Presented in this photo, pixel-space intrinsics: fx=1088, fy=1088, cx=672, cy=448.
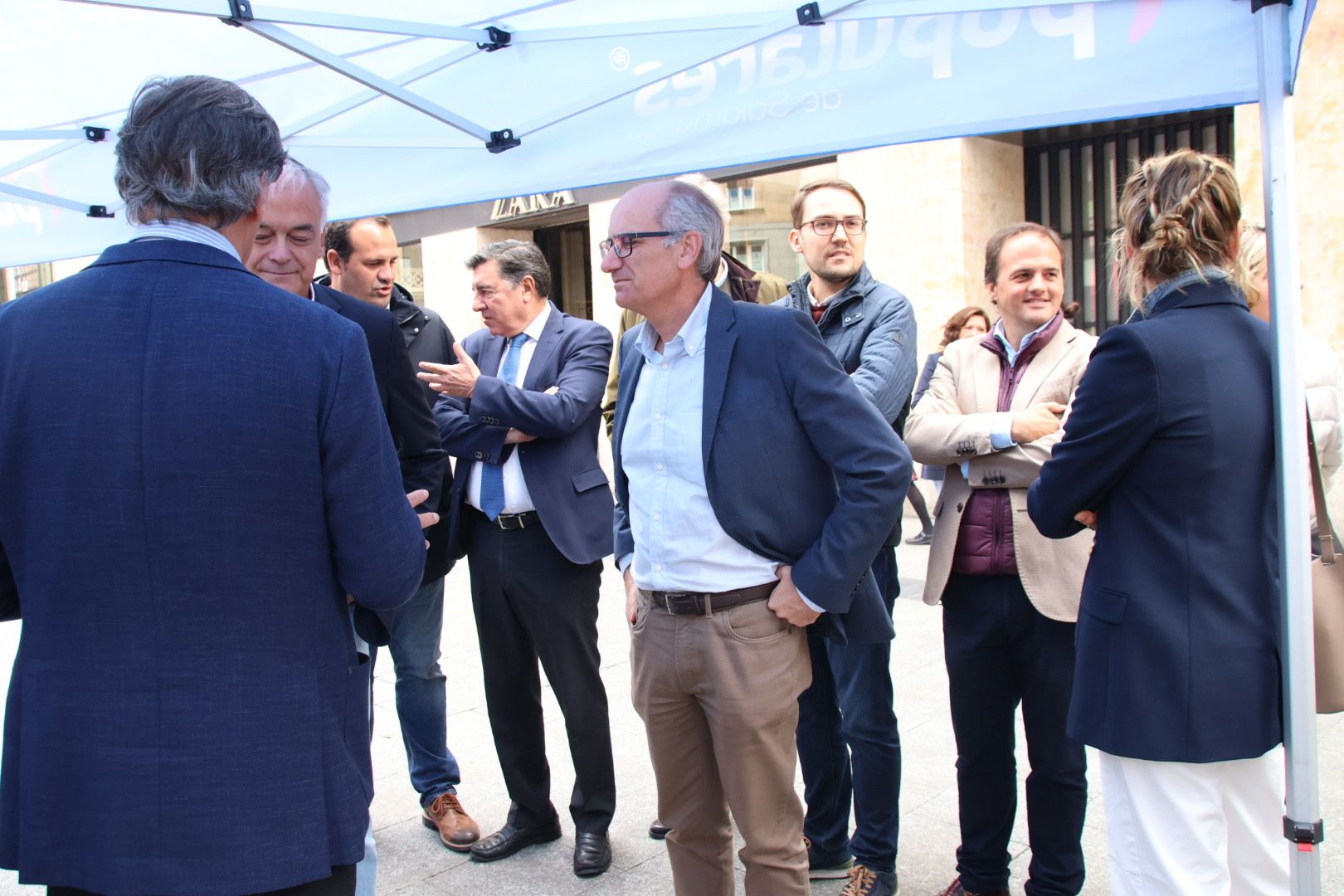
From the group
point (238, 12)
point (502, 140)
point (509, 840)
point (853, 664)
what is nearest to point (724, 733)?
point (853, 664)

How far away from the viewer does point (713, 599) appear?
260 cm

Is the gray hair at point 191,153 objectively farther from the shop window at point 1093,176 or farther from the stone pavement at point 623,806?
the shop window at point 1093,176

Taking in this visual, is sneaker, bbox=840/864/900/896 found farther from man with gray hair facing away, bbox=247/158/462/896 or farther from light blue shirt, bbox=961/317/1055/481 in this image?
man with gray hair facing away, bbox=247/158/462/896

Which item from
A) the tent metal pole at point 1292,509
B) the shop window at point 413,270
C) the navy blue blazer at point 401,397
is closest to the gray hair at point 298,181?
the navy blue blazer at point 401,397

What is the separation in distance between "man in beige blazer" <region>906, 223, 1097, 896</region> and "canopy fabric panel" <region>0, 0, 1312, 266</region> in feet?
1.92

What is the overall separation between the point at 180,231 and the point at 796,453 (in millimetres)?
1443

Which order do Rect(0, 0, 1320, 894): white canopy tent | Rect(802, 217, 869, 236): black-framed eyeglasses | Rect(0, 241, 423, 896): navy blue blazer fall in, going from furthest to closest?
Rect(802, 217, 869, 236): black-framed eyeglasses, Rect(0, 0, 1320, 894): white canopy tent, Rect(0, 241, 423, 896): navy blue blazer

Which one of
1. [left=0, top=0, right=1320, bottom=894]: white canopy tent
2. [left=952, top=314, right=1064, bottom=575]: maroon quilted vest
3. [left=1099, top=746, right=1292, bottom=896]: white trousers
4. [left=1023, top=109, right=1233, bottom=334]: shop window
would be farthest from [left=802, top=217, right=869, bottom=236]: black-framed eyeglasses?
[left=1023, top=109, right=1233, bottom=334]: shop window

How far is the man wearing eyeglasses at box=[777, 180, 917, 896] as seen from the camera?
3.30m

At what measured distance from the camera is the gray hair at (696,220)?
8.73 ft

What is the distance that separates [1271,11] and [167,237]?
2251mm

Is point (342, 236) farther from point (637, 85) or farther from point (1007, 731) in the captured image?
point (1007, 731)

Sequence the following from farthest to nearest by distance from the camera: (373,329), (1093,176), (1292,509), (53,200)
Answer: (1093,176) < (53,200) < (373,329) < (1292,509)

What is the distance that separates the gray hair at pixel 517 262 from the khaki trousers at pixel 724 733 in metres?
1.57
